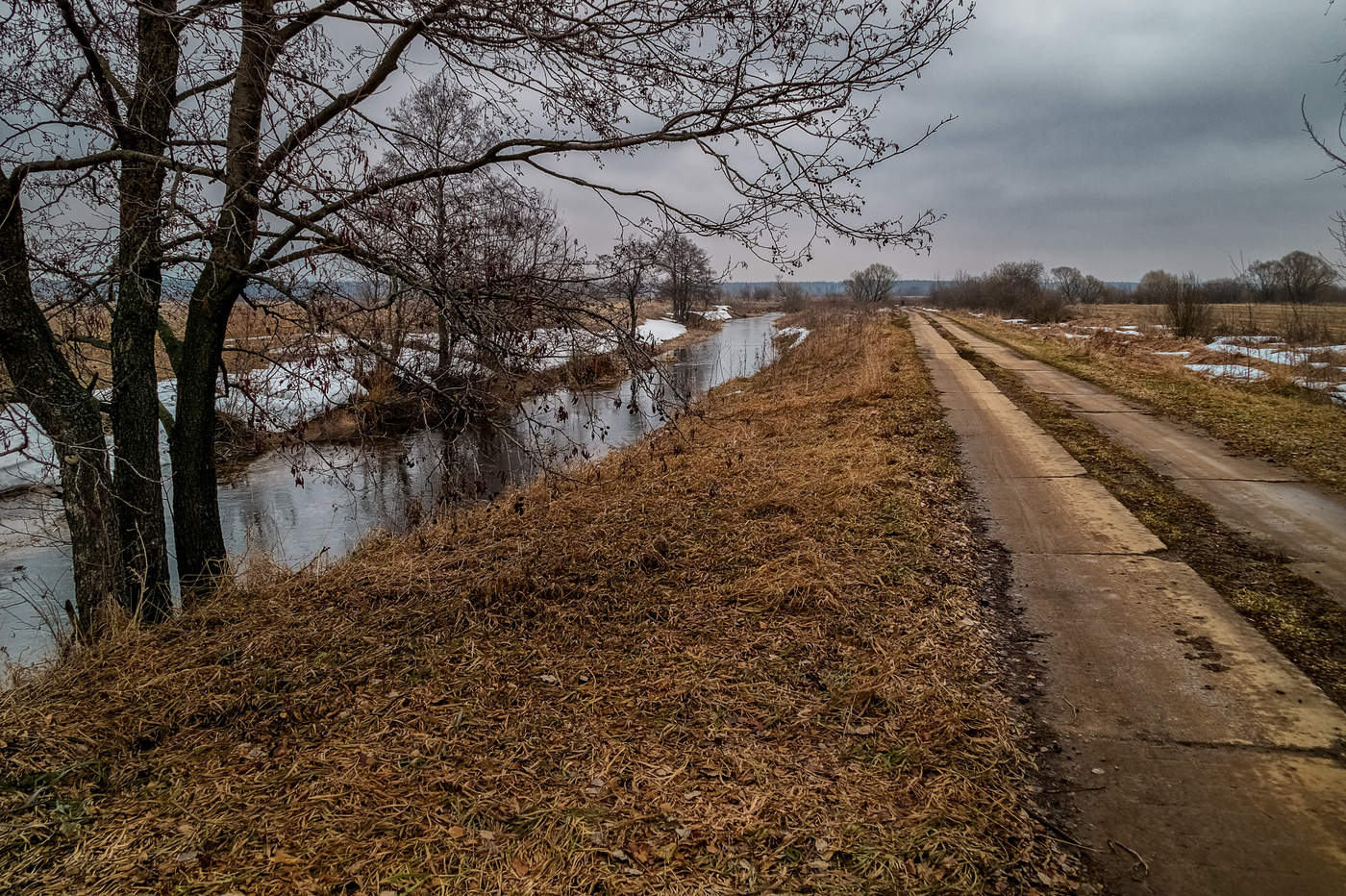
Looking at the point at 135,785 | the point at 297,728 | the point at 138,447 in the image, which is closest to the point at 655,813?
the point at 297,728

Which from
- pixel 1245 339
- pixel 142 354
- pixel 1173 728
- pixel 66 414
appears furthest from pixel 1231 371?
pixel 66 414

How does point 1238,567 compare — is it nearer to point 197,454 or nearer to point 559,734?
point 559,734

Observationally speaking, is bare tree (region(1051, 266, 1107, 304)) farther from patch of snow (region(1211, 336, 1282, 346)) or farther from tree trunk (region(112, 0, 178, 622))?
tree trunk (region(112, 0, 178, 622))

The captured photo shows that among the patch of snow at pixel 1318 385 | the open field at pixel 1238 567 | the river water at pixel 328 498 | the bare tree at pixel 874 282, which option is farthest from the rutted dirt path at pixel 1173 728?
the bare tree at pixel 874 282

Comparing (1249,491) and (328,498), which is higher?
(328,498)

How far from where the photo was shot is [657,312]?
55.2 meters

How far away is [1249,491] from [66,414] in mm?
8936

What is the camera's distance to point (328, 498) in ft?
33.8

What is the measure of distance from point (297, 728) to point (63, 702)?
1252mm

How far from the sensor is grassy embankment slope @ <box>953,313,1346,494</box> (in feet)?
22.4

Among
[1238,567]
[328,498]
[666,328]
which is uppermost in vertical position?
[666,328]

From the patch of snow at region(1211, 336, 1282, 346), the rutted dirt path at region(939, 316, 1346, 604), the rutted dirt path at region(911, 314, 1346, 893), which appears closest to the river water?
the rutted dirt path at region(911, 314, 1346, 893)

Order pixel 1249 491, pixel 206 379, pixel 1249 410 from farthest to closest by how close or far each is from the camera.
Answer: pixel 1249 410
pixel 1249 491
pixel 206 379

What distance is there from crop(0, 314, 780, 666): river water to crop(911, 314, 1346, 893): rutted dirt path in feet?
8.50
